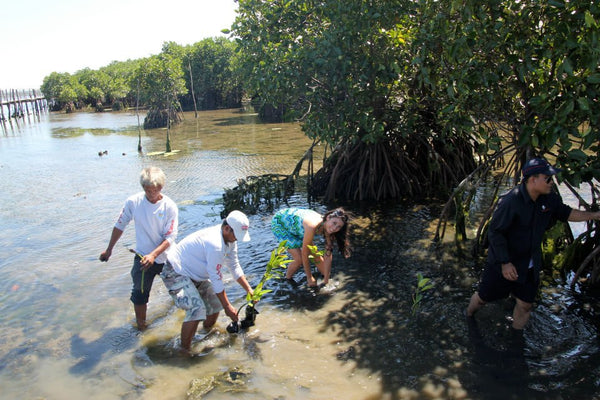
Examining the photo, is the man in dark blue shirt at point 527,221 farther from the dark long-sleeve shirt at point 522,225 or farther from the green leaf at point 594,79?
the green leaf at point 594,79

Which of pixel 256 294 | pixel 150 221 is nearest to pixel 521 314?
pixel 256 294

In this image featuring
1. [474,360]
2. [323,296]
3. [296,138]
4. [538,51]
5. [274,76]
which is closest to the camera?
[474,360]

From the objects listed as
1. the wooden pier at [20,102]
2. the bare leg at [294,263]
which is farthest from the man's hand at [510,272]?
the wooden pier at [20,102]

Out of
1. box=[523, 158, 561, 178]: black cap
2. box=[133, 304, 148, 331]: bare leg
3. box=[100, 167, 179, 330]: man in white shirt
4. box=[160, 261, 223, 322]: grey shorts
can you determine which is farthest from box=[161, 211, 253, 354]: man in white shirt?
box=[523, 158, 561, 178]: black cap

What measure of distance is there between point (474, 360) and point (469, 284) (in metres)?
1.66

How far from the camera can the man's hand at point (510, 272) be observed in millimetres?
3904

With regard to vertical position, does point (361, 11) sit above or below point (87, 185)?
above

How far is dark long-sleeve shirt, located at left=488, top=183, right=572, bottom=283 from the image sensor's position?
12.7 ft

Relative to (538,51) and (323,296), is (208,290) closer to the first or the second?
(323,296)

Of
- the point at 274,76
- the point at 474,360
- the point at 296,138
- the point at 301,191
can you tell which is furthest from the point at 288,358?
the point at 296,138

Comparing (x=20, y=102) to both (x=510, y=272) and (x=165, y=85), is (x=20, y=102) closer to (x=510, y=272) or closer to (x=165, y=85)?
(x=165, y=85)

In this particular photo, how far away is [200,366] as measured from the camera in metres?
4.38

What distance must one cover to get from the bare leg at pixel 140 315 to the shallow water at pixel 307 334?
9cm

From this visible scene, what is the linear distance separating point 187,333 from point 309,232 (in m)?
1.77
